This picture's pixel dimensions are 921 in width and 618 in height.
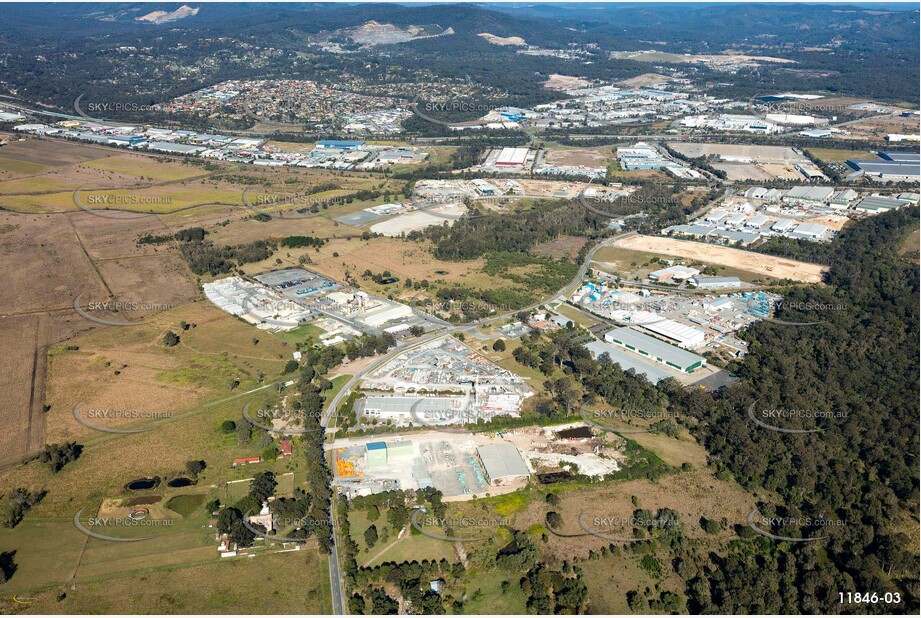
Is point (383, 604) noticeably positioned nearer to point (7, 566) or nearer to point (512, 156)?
point (7, 566)

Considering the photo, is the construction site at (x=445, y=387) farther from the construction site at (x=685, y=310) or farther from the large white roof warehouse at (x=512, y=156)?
the large white roof warehouse at (x=512, y=156)

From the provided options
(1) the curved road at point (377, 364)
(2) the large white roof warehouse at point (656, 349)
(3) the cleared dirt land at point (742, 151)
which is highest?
(3) the cleared dirt land at point (742, 151)

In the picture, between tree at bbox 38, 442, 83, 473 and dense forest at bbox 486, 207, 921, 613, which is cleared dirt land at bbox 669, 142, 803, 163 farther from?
tree at bbox 38, 442, 83, 473

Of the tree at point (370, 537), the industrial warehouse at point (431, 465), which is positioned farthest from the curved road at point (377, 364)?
the industrial warehouse at point (431, 465)

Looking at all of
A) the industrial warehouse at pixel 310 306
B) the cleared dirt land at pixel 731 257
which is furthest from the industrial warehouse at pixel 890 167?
the industrial warehouse at pixel 310 306

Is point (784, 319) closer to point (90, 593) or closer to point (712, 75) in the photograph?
point (90, 593)

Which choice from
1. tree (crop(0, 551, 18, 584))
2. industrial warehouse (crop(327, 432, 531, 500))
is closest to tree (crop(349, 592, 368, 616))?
industrial warehouse (crop(327, 432, 531, 500))

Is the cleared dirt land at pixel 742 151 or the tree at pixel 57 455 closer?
the tree at pixel 57 455

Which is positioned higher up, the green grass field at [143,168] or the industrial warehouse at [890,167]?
the industrial warehouse at [890,167]

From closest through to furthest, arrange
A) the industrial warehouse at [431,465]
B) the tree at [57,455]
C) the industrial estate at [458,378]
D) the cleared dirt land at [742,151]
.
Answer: the industrial estate at [458,378] < the industrial warehouse at [431,465] < the tree at [57,455] < the cleared dirt land at [742,151]

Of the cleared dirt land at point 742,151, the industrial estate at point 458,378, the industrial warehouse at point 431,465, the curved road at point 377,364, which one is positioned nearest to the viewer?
the curved road at point 377,364

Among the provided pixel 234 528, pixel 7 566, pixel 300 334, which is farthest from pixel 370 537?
pixel 300 334
